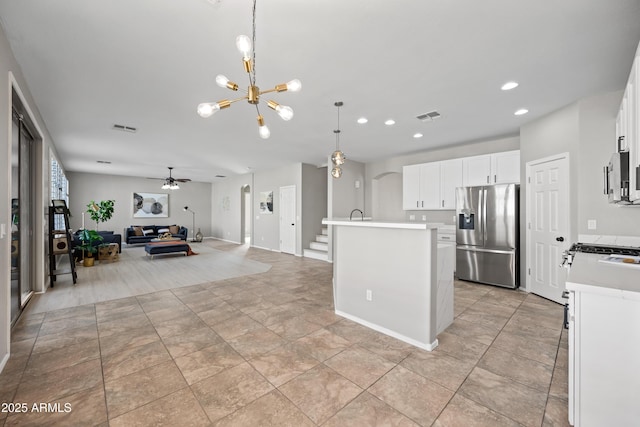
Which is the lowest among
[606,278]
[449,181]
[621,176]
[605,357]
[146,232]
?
[605,357]

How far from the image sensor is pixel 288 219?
26.4 ft

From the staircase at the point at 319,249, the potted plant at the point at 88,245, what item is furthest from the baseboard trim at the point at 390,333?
the potted plant at the point at 88,245

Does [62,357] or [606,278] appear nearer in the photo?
[606,278]

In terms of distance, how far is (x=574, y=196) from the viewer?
11.3 feet

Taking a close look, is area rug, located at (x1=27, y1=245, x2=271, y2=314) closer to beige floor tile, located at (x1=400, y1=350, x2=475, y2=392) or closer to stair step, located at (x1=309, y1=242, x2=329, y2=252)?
stair step, located at (x1=309, y1=242, x2=329, y2=252)

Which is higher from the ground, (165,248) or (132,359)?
(165,248)

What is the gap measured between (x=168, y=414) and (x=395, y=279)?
2068 millimetres

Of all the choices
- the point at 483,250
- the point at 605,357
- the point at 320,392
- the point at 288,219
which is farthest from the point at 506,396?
the point at 288,219

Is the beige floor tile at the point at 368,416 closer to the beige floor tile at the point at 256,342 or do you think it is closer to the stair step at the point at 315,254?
the beige floor tile at the point at 256,342

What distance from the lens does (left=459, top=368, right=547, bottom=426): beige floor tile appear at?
5.47 feet

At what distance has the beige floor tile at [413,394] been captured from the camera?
1.67 m

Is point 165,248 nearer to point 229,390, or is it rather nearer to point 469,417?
point 229,390

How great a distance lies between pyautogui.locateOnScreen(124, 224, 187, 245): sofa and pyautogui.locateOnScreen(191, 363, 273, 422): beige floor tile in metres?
8.05

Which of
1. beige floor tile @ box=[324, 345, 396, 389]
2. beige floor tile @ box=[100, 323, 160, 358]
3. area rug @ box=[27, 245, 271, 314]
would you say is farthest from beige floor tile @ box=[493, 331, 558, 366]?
area rug @ box=[27, 245, 271, 314]
